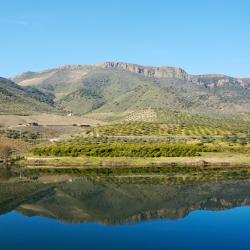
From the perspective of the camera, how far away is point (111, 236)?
173 ft

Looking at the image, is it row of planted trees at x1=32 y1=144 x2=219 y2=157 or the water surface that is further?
row of planted trees at x1=32 y1=144 x2=219 y2=157

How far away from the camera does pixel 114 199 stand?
75375mm

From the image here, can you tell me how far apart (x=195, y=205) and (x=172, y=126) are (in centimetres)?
11320

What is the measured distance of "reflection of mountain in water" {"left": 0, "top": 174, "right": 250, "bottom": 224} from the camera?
65188 mm

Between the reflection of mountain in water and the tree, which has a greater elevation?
the tree

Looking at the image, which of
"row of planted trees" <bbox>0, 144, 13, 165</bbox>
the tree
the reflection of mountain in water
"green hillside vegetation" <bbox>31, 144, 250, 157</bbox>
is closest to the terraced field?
"row of planted trees" <bbox>0, 144, 13, 165</bbox>

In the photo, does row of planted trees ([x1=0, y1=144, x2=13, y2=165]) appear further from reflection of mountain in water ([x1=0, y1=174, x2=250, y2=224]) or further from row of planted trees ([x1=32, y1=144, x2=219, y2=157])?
reflection of mountain in water ([x1=0, y1=174, x2=250, y2=224])

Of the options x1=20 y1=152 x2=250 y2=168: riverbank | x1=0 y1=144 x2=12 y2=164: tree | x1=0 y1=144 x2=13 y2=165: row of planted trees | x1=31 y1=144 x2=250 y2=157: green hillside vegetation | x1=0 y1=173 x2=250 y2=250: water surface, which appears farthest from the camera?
x1=0 y1=144 x2=12 y2=164: tree

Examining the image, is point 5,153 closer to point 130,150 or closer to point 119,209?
point 130,150

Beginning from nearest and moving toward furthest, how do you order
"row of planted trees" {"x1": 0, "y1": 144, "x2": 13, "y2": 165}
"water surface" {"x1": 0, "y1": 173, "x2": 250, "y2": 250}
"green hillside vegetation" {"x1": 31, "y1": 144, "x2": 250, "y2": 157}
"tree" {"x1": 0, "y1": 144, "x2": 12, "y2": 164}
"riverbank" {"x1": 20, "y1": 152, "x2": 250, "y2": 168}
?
"water surface" {"x1": 0, "y1": 173, "x2": 250, "y2": 250} → "riverbank" {"x1": 20, "y1": 152, "x2": 250, "y2": 168} → "green hillside vegetation" {"x1": 31, "y1": 144, "x2": 250, "y2": 157} → "row of planted trees" {"x1": 0, "y1": 144, "x2": 13, "y2": 165} → "tree" {"x1": 0, "y1": 144, "x2": 12, "y2": 164}

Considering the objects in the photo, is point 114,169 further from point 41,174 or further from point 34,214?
point 34,214

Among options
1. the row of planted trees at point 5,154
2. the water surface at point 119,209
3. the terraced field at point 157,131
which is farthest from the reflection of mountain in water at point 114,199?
the terraced field at point 157,131

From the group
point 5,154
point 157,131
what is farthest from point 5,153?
point 157,131

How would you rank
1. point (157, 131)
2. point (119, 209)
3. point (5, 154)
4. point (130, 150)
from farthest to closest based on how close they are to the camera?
point (157, 131)
point (5, 154)
point (130, 150)
point (119, 209)
